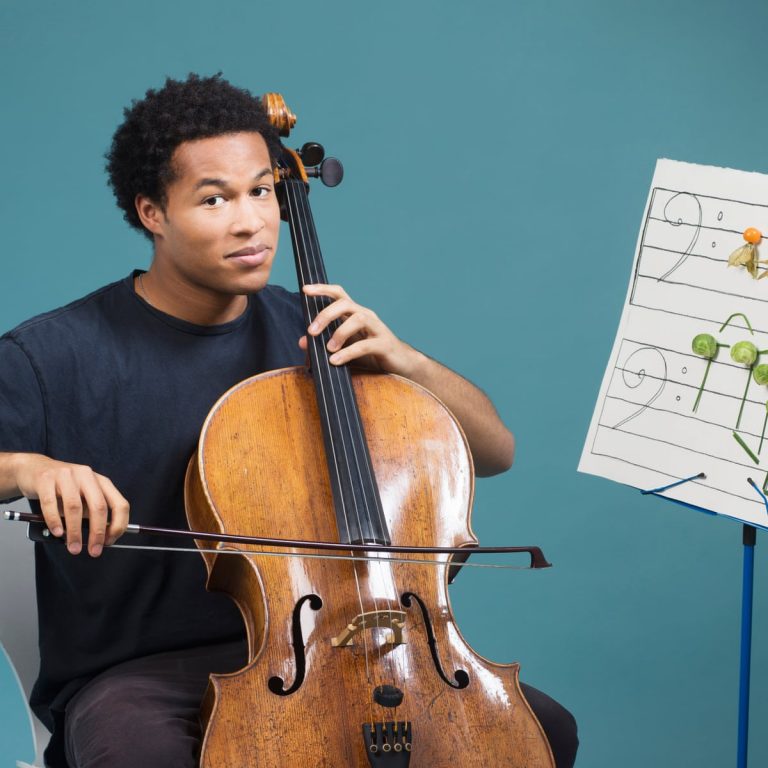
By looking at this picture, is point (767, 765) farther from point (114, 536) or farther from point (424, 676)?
point (114, 536)

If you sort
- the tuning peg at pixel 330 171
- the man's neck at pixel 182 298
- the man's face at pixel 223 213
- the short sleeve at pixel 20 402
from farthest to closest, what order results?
the tuning peg at pixel 330 171 → the man's neck at pixel 182 298 → the man's face at pixel 223 213 → the short sleeve at pixel 20 402

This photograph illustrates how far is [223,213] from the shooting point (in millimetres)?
2035

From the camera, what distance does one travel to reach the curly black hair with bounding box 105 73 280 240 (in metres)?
2.06

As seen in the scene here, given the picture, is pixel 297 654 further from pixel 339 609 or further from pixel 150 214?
pixel 150 214

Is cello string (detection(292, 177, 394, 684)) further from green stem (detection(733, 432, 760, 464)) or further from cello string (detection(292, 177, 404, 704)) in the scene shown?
green stem (detection(733, 432, 760, 464))

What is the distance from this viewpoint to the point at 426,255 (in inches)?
132

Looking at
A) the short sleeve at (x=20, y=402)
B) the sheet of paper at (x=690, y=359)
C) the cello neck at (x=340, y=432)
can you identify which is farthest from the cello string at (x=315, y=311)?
the sheet of paper at (x=690, y=359)

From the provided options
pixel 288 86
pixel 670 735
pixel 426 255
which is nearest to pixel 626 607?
pixel 670 735

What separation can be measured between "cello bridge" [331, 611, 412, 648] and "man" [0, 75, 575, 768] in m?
0.39

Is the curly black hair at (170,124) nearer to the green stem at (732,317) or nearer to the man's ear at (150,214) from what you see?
the man's ear at (150,214)

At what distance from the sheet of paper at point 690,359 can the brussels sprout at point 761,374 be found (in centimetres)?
1

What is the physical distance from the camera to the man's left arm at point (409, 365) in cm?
199

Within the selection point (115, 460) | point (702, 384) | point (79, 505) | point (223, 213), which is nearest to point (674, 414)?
point (702, 384)

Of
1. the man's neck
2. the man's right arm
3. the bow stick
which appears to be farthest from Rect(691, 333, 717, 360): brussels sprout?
the man's right arm
